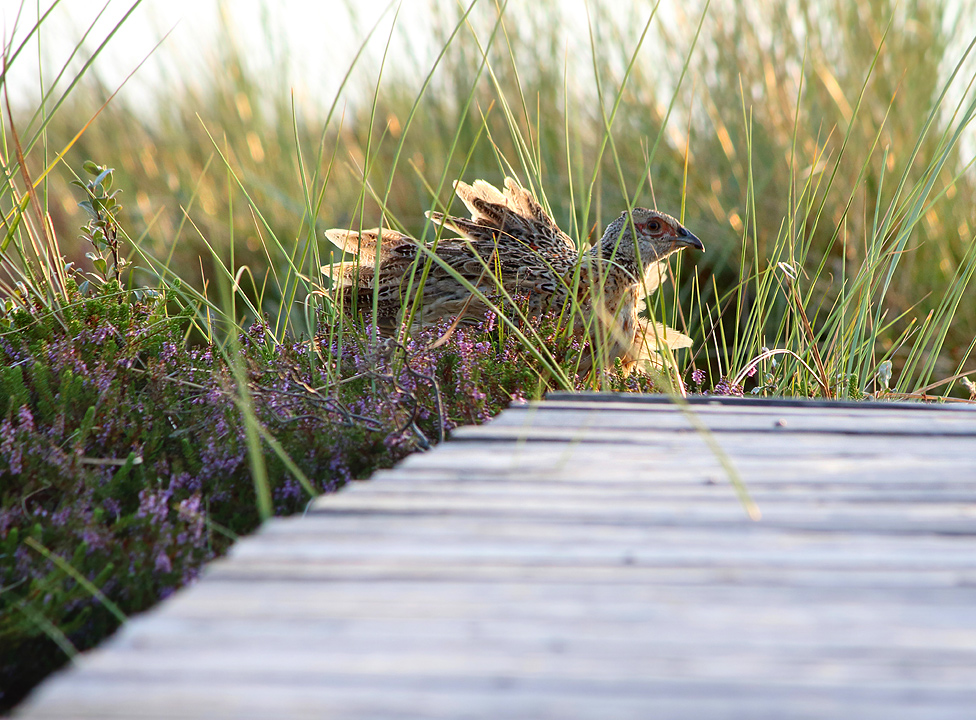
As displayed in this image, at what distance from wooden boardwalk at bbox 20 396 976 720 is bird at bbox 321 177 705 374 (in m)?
1.38

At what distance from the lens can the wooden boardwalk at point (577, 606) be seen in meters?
0.90

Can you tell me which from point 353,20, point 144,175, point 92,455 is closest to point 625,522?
point 92,455

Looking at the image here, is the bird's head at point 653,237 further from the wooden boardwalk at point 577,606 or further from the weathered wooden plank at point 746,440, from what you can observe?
the wooden boardwalk at point 577,606

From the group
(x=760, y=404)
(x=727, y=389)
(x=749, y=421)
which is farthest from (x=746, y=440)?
(x=727, y=389)

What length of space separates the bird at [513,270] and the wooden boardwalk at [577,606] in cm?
138

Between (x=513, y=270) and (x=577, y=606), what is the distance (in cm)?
214

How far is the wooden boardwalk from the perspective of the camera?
0.90 m

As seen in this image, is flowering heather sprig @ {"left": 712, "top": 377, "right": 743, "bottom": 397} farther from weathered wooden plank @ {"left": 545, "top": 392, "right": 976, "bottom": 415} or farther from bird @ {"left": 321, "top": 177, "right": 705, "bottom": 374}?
weathered wooden plank @ {"left": 545, "top": 392, "right": 976, "bottom": 415}

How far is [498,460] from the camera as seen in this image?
1669 millimetres

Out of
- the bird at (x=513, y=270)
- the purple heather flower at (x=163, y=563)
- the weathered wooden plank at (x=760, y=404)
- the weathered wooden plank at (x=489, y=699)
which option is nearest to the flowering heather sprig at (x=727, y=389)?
the bird at (x=513, y=270)

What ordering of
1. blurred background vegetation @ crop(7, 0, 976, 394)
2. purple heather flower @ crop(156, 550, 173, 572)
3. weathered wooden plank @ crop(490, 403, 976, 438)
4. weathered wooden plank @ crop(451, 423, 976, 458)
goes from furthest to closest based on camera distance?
blurred background vegetation @ crop(7, 0, 976, 394) < weathered wooden plank @ crop(490, 403, 976, 438) < weathered wooden plank @ crop(451, 423, 976, 458) < purple heather flower @ crop(156, 550, 173, 572)

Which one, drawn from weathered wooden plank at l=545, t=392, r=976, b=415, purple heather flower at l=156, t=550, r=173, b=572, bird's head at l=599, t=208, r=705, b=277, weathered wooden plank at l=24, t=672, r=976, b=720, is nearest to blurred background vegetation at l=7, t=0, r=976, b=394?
bird's head at l=599, t=208, r=705, b=277

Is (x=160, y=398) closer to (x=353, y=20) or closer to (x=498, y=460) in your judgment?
(x=498, y=460)

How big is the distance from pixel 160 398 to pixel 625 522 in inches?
57.1
